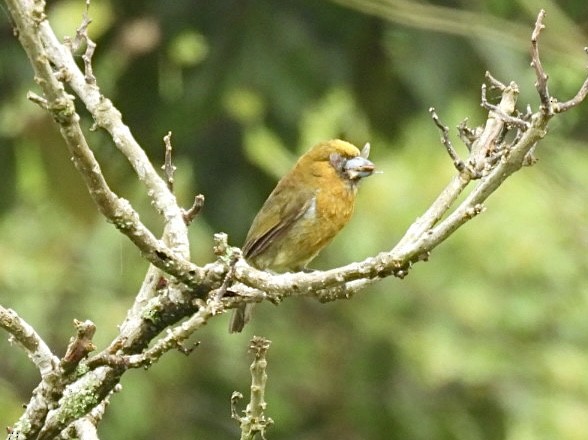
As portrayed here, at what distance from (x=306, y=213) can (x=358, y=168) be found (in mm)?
408

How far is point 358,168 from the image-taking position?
163 inches

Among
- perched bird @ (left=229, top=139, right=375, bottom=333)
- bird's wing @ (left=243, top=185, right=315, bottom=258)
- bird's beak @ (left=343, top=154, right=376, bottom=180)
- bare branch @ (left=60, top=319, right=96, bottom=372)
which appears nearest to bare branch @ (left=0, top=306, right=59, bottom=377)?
bare branch @ (left=60, top=319, right=96, bottom=372)

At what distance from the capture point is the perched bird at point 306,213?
4.39 metres

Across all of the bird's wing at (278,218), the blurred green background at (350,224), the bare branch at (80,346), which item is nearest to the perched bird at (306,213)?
the bird's wing at (278,218)

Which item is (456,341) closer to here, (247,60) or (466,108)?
(466,108)

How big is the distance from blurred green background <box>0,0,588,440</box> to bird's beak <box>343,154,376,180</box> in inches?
39.6

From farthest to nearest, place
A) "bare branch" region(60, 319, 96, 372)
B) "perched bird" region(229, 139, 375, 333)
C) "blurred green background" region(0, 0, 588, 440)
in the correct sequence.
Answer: "blurred green background" region(0, 0, 588, 440), "perched bird" region(229, 139, 375, 333), "bare branch" region(60, 319, 96, 372)

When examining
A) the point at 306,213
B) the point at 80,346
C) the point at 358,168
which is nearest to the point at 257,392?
the point at 80,346

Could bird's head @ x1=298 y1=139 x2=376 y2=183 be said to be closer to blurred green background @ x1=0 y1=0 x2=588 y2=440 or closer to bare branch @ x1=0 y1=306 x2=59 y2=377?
blurred green background @ x1=0 y1=0 x2=588 y2=440

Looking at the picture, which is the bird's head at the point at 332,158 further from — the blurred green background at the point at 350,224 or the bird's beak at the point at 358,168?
the blurred green background at the point at 350,224

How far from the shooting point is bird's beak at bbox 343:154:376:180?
13.1 feet

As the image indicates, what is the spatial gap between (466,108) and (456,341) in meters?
1.86

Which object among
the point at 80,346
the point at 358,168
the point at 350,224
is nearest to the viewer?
the point at 80,346

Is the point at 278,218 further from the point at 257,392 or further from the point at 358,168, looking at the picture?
the point at 257,392
